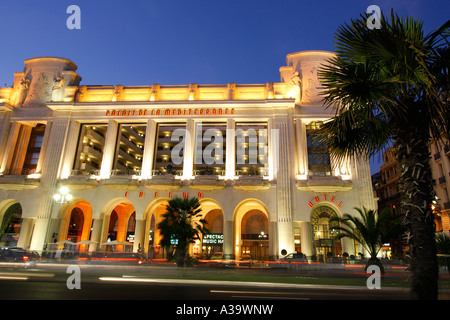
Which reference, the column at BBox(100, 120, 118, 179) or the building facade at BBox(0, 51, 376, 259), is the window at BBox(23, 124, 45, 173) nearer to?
the building facade at BBox(0, 51, 376, 259)

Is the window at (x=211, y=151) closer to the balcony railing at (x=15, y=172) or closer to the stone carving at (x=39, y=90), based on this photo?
the stone carving at (x=39, y=90)

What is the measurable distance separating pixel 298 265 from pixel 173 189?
1657 cm

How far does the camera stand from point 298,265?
24.9 m

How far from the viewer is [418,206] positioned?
272 inches

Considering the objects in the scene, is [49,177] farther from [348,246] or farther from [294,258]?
[348,246]

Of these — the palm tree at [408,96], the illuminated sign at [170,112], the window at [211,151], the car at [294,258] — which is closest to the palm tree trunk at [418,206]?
the palm tree at [408,96]

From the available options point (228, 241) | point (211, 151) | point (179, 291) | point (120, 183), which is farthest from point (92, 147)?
point (179, 291)

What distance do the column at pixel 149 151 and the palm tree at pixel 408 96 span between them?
99.1 feet

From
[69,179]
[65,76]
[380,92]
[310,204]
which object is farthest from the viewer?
[65,76]

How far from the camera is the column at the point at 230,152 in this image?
34.7 meters

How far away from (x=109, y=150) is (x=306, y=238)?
1033 inches
